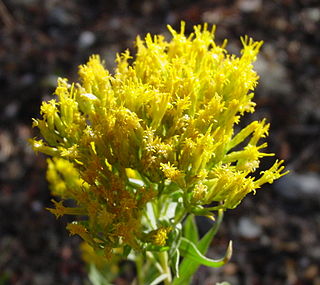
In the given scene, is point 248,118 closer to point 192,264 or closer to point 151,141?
point 192,264

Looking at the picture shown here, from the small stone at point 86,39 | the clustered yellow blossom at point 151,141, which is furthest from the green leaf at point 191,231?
the small stone at point 86,39

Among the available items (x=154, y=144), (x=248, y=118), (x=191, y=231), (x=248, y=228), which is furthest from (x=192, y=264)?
(x=248, y=118)

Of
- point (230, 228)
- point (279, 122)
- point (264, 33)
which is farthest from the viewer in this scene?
point (264, 33)

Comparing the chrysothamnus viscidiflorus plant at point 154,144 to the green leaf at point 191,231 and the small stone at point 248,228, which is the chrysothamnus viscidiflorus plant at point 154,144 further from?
the small stone at point 248,228

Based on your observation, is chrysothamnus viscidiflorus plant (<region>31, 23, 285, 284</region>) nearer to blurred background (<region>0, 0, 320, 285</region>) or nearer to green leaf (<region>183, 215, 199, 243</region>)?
green leaf (<region>183, 215, 199, 243</region>)

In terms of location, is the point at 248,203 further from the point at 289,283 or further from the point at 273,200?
the point at 289,283

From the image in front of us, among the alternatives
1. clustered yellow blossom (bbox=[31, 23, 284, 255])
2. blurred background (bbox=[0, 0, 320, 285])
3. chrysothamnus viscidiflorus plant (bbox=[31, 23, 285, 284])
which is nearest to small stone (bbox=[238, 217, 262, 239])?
blurred background (bbox=[0, 0, 320, 285])

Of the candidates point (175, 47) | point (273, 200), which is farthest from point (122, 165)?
point (273, 200)
